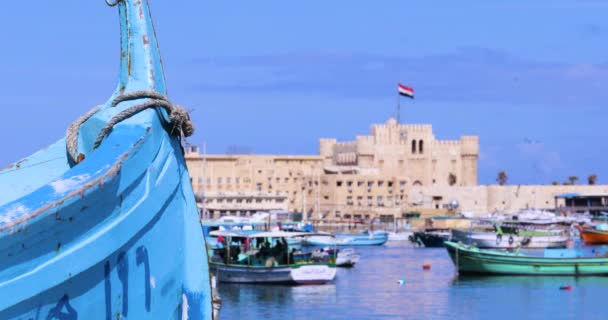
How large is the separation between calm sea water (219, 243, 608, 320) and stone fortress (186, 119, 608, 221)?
5988 centimetres

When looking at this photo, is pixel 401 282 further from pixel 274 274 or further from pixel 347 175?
pixel 347 175

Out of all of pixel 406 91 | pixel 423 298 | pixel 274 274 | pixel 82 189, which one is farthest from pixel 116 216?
pixel 406 91

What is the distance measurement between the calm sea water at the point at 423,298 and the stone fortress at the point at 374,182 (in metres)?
59.9

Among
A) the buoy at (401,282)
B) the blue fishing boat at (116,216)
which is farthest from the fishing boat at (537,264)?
the blue fishing boat at (116,216)

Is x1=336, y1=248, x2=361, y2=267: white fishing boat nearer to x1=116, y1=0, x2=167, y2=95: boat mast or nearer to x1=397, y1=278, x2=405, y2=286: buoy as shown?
x1=397, y1=278, x2=405, y2=286: buoy

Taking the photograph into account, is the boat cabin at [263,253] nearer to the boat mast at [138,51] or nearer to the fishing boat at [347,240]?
the fishing boat at [347,240]

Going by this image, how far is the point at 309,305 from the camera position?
1128 inches

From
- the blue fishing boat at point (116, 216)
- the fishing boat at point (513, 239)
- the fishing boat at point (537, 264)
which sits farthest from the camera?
the fishing boat at point (513, 239)

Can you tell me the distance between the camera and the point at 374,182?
104 m

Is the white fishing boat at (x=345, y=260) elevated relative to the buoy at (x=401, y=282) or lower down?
elevated

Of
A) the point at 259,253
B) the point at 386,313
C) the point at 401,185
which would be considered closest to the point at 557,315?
the point at 386,313

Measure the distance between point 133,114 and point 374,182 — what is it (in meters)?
98.2

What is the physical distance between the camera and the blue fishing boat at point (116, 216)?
4.35 m

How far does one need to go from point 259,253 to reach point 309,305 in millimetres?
5326
